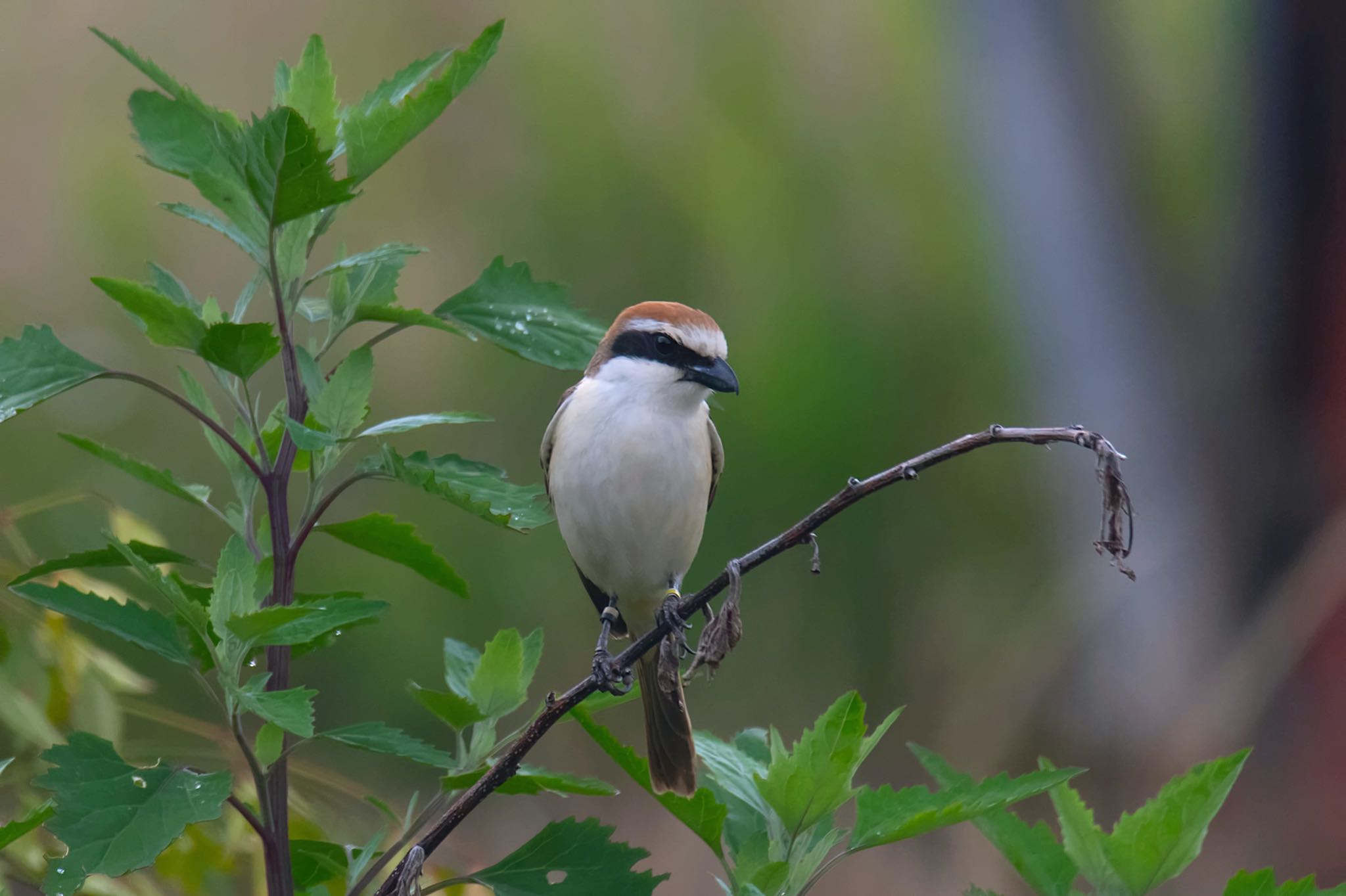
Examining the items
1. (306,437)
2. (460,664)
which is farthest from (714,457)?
(306,437)

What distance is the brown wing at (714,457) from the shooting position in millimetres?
1603

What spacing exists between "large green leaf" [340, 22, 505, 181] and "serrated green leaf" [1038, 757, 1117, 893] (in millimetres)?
603

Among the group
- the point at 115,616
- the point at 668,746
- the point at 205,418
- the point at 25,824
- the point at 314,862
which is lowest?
the point at 668,746

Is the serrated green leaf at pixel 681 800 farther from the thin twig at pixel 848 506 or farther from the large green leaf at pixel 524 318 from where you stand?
the large green leaf at pixel 524 318

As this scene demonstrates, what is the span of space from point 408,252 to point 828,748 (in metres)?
0.46

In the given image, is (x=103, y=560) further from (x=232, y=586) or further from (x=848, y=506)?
(x=848, y=506)

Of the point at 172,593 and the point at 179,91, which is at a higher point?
the point at 179,91

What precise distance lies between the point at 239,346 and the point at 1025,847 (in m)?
0.61

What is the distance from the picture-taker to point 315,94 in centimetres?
89

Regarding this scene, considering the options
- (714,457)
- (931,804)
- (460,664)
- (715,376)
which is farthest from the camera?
(714,457)

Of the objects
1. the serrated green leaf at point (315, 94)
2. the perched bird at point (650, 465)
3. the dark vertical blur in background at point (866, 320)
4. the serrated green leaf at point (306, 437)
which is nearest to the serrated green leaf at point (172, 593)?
the serrated green leaf at point (306, 437)

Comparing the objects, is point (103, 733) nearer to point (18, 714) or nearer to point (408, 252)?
point (18, 714)

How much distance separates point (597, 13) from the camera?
2.85 m

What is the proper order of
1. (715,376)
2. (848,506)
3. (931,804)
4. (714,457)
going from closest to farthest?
(848,506) < (931,804) < (715,376) < (714,457)
